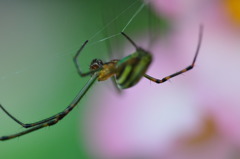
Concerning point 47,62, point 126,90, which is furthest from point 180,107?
point 47,62

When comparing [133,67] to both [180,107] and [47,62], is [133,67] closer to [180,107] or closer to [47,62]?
[180,107]

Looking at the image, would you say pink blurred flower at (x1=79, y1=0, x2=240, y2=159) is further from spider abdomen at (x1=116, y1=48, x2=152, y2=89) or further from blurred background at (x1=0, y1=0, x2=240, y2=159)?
spider abdomen at (x1=116, y1=48, x2=152, y2=89)

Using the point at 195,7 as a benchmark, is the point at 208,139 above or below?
below

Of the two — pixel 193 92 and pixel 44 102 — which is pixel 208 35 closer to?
pixel 193 92

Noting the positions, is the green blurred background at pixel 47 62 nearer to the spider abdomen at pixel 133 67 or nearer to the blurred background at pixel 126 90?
the blurred background at pixel 126 90

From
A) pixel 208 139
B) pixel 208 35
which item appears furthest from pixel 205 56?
pixel 208 139

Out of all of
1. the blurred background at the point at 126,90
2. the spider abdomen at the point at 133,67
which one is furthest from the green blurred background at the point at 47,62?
the spider abdomen at the point at 133,67

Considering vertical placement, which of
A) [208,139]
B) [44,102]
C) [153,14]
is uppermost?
[153,14]

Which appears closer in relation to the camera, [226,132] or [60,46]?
[226,132]
